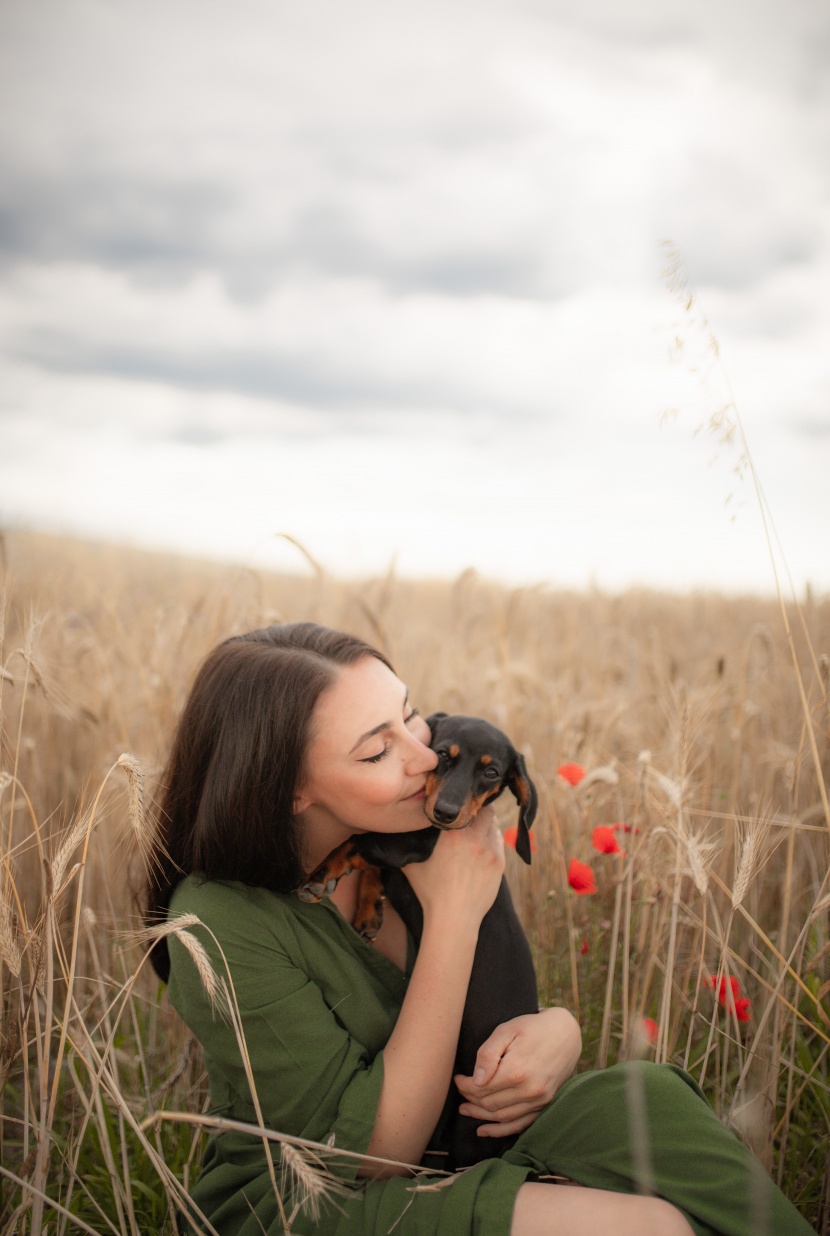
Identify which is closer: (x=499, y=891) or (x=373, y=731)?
(x=373, y=731)

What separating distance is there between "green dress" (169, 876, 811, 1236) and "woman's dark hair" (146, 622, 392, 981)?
0.09 meters

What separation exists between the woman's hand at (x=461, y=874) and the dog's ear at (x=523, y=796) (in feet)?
0.21

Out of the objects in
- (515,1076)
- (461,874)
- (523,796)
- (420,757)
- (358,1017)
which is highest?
(420,757)

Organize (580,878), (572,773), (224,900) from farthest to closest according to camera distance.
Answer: (572,773) < (580,878) < (224,900)

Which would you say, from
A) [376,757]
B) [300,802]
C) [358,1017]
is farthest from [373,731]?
[358,1017]

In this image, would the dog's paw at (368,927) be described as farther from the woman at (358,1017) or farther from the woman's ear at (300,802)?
the woman's ear at (300,802)

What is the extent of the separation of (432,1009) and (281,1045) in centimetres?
31

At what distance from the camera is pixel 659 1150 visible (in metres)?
1.47

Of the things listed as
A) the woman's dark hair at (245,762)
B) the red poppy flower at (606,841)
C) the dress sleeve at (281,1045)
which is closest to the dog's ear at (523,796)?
the red poppy flower at (606,841)

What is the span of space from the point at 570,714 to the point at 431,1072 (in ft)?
5.55

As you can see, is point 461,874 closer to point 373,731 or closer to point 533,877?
point 373,731

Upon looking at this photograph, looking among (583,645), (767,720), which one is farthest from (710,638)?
(767,720)

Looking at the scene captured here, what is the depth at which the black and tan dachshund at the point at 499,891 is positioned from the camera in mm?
1790

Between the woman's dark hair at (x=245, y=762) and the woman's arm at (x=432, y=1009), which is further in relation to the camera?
the woman's dark hair at (x=245, y=762)
